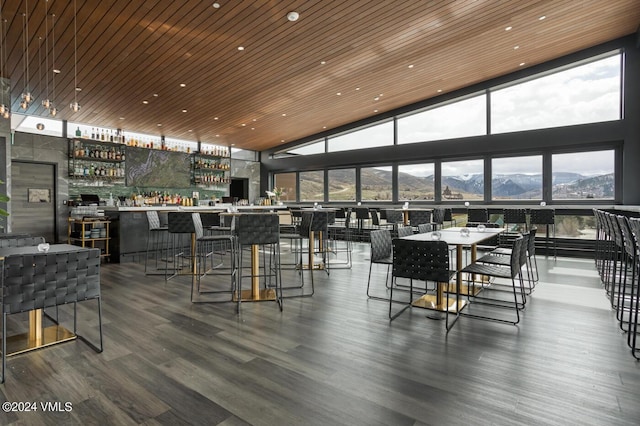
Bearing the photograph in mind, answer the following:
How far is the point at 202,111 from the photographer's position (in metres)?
8.38

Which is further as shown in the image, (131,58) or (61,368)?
(131,58)

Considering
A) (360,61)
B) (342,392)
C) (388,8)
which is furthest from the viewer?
(360,61)

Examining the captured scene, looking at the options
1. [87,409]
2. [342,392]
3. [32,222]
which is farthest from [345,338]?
[32,222]

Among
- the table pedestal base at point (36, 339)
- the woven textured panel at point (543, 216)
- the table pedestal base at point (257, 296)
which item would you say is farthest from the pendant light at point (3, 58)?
the woven textured panel at point (543, 216)

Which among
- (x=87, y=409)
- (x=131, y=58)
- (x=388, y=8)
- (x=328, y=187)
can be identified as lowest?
(x=87, y=409)

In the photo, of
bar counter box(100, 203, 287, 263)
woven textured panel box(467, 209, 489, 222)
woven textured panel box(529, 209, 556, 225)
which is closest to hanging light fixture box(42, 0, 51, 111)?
bar counter box(100, 203, 287, 263)

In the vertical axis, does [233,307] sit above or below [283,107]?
below

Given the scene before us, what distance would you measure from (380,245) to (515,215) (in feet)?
15.5

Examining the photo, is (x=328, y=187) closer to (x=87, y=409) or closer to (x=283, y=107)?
(x=283, y=107)

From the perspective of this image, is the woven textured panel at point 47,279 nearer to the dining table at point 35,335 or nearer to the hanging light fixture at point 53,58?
the dining table at point 35,335

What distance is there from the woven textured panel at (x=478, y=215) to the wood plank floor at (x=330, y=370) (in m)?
3.96

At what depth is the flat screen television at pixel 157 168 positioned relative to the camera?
32.2 feet

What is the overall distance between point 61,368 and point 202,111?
7015mm

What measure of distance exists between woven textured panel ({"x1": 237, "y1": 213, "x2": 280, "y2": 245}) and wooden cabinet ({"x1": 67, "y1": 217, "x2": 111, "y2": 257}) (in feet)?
14.2
